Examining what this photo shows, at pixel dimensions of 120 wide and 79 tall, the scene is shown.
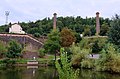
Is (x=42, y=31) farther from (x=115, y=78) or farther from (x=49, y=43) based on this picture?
(x=115, y=78)

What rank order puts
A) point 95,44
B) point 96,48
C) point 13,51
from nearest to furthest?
point 13,51
point 96,48
point 95,44

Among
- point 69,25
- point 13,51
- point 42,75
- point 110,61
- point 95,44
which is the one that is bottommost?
point 42,75

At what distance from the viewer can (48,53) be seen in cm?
5659

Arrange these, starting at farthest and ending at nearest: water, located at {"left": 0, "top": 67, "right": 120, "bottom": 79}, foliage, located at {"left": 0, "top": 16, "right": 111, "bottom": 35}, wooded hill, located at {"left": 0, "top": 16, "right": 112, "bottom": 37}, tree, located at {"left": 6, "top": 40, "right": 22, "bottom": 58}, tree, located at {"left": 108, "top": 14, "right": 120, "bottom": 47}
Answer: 1. foliage, located at {"left": 0, "top": 16, "right": 111, "bottom": 35}
2. wooded hill, located at {"left": 0, "top": 16, "right": 112, "bottom": 37}
3. tree, located at {"left": 6, "top": 40, "right": 22, "bottom": 58}
4. tree, located at {"left": 108, "top": 14, "right": 120, "bottom": 47}
5. water, located at {"left": 0, "top": 67, "right": 120, "bottom": 79}

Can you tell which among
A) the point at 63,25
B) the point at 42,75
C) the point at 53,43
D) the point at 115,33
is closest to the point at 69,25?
the point at 63,25

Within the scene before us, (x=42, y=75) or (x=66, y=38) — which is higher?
(x=66, y=38)

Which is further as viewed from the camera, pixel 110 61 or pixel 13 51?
pixel 13 51

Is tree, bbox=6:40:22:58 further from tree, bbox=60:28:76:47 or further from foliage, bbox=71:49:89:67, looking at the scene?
tree, bbox=60:28:76:47

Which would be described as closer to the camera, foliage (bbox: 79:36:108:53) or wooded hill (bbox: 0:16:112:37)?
foliage (bbox: 79:36:108:53)

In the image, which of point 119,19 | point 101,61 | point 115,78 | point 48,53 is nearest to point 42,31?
point 48,53

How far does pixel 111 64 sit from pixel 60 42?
1871cm

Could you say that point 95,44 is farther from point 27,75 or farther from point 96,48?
point 27,75

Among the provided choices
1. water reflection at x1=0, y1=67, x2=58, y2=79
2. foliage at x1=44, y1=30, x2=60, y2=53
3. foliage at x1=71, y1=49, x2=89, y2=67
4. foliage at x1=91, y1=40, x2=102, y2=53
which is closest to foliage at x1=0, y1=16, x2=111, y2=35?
foliage at x1=91, y1=40, x2=102, y2=53

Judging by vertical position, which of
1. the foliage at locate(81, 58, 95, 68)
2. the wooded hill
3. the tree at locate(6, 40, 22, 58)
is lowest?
the foliage at locate(81, 58, 95, 68)
